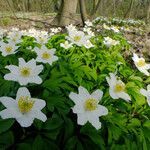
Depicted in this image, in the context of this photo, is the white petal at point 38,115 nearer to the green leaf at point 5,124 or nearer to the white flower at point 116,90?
the green leaf at point 5,124

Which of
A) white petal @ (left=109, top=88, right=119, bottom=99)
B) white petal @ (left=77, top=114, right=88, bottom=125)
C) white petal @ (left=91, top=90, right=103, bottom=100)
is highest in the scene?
white petal @ (left=91, top=90, right=103, bottom=100)

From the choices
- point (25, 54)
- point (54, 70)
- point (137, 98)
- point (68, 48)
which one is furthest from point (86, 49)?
point (137, 98)

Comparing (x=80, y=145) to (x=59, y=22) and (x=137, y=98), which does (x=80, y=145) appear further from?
(x=59, y=22)

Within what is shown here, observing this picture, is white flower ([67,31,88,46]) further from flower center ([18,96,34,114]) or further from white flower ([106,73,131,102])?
flower center ([18,96,34,114])

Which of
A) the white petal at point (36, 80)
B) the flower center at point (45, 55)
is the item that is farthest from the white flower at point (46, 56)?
the white petal at point (36, 80)

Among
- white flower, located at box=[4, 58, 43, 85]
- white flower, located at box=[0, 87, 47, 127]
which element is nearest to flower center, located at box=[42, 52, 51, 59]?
white flower, located at box=[4, 58, 43, 85]

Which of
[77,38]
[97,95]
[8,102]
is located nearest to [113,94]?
[97,95]
